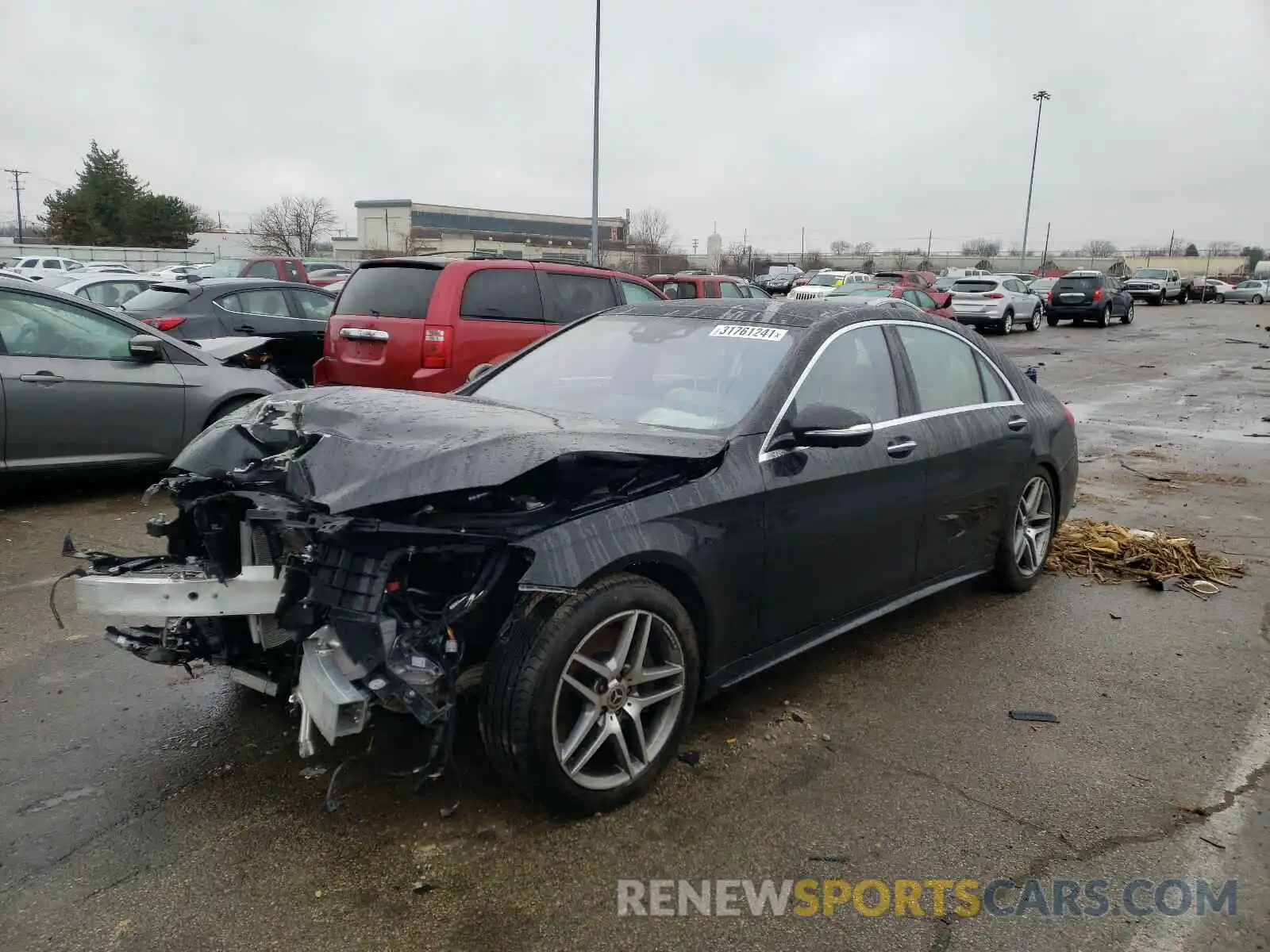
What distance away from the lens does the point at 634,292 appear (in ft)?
31.2

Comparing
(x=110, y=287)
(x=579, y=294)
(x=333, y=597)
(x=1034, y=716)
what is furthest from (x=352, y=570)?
(x=110, y=287)

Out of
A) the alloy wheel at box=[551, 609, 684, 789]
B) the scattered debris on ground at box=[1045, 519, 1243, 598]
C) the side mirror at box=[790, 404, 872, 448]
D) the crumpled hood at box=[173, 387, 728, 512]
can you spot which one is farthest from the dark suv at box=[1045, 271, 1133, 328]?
the alloy wheel at box=[551, 609, 684, 789]

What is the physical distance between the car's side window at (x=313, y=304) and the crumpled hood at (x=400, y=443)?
8.60m

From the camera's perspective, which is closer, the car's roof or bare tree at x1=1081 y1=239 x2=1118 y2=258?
the car's roof

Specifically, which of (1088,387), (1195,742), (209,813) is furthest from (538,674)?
(1088,387)

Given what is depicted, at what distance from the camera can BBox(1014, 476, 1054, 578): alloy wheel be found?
5.04 meters

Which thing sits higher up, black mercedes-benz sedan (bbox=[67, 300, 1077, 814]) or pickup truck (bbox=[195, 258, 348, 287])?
pickup truck (bbox=[195, 258, 348, 287])

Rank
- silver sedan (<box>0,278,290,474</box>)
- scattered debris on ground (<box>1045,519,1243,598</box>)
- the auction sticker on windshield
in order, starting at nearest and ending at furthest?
the auction sticker on windshield
scattered debris on ground (<box>1045,519,1243,598</box>)
silver sedan (<box>0,278,290,474</box>)

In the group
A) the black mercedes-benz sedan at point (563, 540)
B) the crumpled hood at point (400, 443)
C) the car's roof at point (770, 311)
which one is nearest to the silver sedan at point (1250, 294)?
the car's roof at point (770, 311)

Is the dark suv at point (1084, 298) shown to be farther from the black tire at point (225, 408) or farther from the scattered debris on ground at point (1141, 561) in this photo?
the black tire at point (225, 408)

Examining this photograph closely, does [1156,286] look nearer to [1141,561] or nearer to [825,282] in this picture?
[825,282]

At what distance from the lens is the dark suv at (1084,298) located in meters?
29.6

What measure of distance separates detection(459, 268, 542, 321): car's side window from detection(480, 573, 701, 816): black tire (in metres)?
5.22

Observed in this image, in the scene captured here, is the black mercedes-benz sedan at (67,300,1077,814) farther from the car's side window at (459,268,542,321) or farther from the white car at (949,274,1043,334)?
the white car at (949,274,1043,334)
